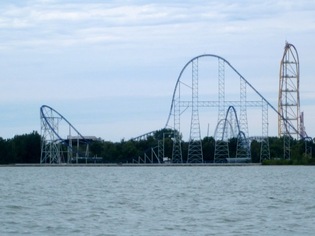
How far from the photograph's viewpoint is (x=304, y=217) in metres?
27.5

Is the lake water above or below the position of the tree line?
below

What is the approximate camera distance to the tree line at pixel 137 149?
98.9 m

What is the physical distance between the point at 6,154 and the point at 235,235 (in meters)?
93.3

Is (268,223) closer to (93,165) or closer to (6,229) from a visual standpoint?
(6,229)

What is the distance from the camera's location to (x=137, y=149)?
109 metres

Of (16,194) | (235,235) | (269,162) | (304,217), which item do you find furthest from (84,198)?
(269,162)

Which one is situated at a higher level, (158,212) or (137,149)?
(137,149)

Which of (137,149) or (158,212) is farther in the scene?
(137,149)

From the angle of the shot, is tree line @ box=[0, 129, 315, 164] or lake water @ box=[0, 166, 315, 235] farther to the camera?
tree line @ box=[0, 129, 315, 164]

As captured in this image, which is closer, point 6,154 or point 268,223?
point 268,223

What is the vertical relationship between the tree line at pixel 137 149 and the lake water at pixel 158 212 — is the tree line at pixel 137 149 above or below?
above

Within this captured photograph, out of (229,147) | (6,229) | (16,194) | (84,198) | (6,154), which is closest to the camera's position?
(6,229)

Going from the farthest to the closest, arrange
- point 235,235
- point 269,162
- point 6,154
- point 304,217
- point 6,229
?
point 6,154 → point 269,162 → point 304,217 → point 6,229 → point 235,235

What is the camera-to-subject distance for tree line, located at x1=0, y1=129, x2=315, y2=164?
98938 millimetres
